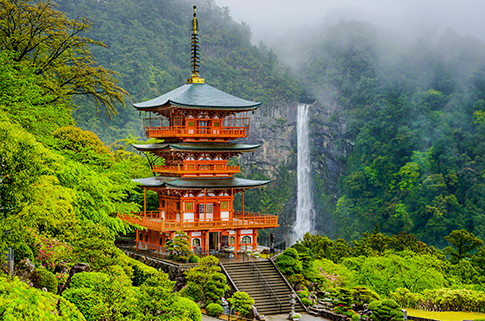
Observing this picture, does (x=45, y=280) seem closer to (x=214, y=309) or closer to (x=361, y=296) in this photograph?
(x=214, y=309)

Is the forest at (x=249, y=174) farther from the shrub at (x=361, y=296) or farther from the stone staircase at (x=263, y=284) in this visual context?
the stone staircase at (x=263, y=284)

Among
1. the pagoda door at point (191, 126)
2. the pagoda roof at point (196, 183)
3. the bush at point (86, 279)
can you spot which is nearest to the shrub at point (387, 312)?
the pagoda roof at point (196, 183)

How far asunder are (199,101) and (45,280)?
1490 cm

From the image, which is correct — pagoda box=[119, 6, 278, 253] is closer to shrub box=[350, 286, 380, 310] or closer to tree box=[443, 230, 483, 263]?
shrub box=[350, 286, 380, 310]

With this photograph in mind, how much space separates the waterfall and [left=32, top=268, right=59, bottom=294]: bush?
5616cm

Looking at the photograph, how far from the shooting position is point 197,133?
26.7m

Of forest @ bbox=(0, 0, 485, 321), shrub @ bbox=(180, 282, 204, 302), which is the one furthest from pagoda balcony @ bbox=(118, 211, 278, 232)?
shrub @ bbox=(180, 282, 204, 302)

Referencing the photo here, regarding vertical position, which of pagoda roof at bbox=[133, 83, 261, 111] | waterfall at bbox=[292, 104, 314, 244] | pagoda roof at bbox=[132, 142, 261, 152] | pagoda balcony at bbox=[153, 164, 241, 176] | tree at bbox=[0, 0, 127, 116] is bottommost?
waterfall at bbox=[292, 104, 314, 244]

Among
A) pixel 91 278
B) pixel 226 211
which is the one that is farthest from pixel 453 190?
pixel 91 278

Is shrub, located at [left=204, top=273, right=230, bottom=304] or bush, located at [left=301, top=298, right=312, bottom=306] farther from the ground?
shrub, located at [left=204, top=273, right=230, bottom=304]

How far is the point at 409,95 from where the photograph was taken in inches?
2842

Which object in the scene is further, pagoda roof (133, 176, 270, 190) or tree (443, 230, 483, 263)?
tree (443, 230, 483, 263)

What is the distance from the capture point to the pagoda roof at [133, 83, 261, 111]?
25719 millimetres

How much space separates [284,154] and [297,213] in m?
11.0
